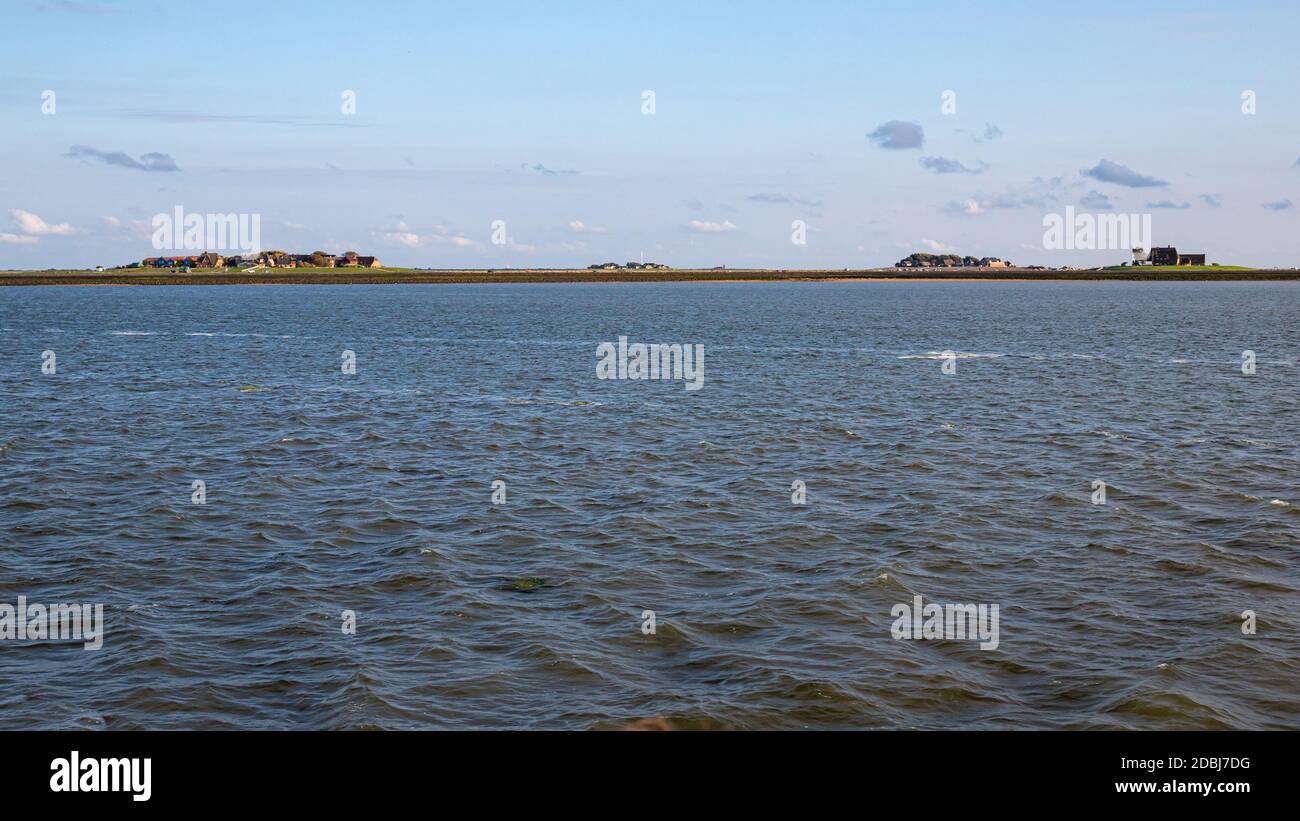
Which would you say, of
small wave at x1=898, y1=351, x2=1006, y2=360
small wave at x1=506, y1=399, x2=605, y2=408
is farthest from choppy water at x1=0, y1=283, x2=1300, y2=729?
small wave at x1=898, y1=351, x2=1006, y2=360

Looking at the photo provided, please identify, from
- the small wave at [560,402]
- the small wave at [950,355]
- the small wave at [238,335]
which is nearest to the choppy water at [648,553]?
the small wave at [560,402]

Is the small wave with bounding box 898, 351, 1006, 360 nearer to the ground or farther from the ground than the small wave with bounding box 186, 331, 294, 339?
nearer to the ground

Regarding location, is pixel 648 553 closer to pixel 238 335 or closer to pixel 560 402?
pixel 560 402

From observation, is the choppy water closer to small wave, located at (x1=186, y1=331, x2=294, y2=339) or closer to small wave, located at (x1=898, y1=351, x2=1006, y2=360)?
small wave, located at (x1=898, y1=351, x2=1006, y2=360)

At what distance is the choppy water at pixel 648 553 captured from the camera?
53.3 ft

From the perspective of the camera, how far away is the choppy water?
1623 centimetres

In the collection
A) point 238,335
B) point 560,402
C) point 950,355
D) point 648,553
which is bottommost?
point 648,553

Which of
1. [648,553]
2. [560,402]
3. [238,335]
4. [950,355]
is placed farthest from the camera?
[238,335]

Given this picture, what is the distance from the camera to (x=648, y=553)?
24.0 metres

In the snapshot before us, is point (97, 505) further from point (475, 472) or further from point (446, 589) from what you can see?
point (446, 589)

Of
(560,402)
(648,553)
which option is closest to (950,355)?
(560,402)

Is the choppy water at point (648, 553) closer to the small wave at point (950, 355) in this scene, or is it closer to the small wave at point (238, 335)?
the small wave at point (950, 355)
